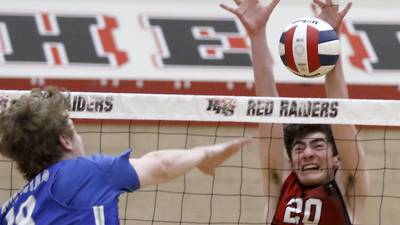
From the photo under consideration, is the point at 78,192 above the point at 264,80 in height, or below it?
below

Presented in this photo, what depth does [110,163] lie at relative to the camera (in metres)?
3.18

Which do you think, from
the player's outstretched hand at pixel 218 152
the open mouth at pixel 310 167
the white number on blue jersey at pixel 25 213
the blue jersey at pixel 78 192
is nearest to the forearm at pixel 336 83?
the open mouth at pixel 310 167

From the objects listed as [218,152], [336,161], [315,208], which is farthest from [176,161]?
[336,161]


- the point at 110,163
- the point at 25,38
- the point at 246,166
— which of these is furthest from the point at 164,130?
the point at 110,163

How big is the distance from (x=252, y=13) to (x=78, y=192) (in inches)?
89.9

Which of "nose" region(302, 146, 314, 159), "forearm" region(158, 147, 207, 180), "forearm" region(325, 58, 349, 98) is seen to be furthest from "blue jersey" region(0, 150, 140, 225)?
"forearm" region(325, 58, 349, 98)

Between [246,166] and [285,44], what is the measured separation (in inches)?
154

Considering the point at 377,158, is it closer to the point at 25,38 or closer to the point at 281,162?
the point at 25,38

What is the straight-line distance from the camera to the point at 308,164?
4914 mm

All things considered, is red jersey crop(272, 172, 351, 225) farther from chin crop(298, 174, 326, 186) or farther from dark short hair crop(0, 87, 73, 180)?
dark short hair crop(0, 87, 73, 180)

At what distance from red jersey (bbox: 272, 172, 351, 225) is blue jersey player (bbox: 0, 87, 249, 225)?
1.65m

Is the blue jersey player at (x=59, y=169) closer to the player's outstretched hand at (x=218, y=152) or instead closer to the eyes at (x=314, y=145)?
the player's outstretched hand at (x=218, y=152)

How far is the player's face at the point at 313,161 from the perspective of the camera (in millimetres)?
4875

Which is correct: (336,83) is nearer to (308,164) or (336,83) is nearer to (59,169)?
(308,164)
